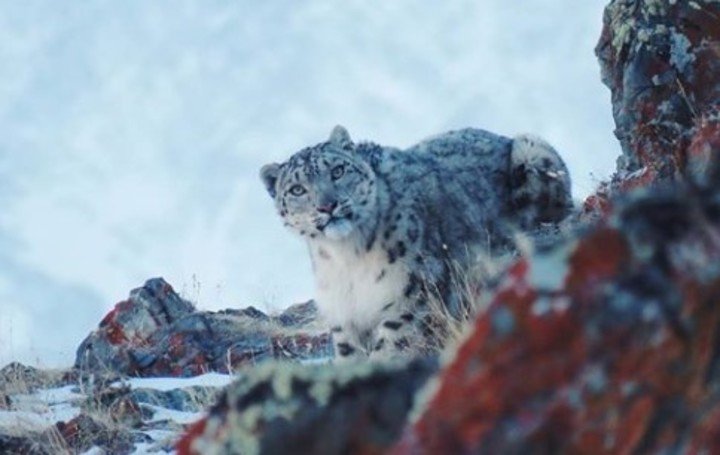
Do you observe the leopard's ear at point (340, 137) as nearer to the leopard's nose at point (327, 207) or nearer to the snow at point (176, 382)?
the leopard's nose at point (327, 207)

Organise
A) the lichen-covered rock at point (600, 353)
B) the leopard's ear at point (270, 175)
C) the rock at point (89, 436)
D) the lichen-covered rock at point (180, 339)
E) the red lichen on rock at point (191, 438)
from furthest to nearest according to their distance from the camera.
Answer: the lichen-covered rock at point (180, 339) < the leopard's ear at point (270, 175) < the rock at point (89, 436) < the red lichen on rock at point (191, 438) < the lichen-covered rock at point (600, 353)

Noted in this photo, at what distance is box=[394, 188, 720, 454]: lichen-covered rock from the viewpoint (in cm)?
257

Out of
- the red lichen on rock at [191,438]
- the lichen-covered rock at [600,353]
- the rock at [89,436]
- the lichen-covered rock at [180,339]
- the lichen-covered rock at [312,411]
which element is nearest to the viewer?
the lichen-covered rock at [600,353]

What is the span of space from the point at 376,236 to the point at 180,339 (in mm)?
3946

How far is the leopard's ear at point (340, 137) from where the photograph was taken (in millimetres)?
12570

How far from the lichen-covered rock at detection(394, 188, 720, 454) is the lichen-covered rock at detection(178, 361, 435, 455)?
585 millimetres

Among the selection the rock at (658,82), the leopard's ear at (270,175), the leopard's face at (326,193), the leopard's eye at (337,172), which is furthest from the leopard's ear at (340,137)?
the rock at (658,82)

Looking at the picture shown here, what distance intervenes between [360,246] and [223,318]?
5.43m

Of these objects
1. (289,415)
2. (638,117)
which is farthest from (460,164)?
(289,415)

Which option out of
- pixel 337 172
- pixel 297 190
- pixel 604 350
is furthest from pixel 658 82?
pixel 604 350

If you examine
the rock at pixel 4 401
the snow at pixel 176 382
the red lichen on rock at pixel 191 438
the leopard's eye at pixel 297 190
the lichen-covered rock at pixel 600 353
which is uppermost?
the leopard's eye at pixel 297 190

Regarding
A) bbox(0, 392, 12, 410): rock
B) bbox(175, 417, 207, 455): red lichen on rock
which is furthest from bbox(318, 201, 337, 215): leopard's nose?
bbox(175, 417, 207, 455): red lichen on rock

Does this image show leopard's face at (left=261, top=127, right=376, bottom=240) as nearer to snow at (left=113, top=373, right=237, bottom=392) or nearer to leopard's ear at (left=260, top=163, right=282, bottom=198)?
leopard's ear at (left=260, top=163, right=282, bottom=198)

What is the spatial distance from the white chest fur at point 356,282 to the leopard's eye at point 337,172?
0.58 m
